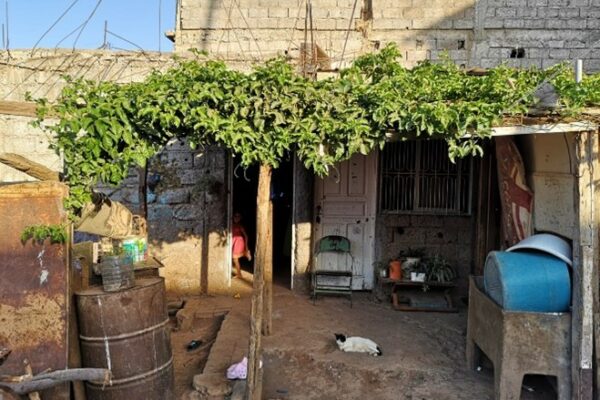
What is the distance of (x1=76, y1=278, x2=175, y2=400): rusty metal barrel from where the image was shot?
4449mm

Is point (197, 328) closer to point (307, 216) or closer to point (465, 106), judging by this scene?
point (307, 216)

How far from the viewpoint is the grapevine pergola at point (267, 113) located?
4258 millimetres

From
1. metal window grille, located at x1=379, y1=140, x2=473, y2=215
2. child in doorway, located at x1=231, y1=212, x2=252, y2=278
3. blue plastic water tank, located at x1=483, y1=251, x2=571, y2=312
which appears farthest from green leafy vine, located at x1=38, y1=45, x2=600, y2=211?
child in doorway, located at x1=231, y1=212, x2=252, y2=278

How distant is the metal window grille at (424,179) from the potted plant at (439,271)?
0.83 meters

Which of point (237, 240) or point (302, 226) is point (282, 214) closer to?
point (237, 240)

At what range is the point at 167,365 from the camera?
4852 millimetres

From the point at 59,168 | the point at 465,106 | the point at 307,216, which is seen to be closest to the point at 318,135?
the point at 465,106

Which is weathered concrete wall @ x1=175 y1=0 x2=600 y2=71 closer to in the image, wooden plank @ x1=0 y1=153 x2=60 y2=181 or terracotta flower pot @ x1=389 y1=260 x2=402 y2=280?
terracotta flower pot @ x1=389 y1=260 x2=402 y2=280

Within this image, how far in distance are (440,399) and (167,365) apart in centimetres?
275

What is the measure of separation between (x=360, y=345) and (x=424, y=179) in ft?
11.2

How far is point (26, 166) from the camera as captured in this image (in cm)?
454

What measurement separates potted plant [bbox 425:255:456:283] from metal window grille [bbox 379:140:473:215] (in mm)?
827

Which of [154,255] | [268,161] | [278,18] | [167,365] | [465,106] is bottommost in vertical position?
[167,365]

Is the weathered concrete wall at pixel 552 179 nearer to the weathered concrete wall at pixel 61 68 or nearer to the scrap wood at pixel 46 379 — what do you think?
the scrap wood at pixel 46 379
